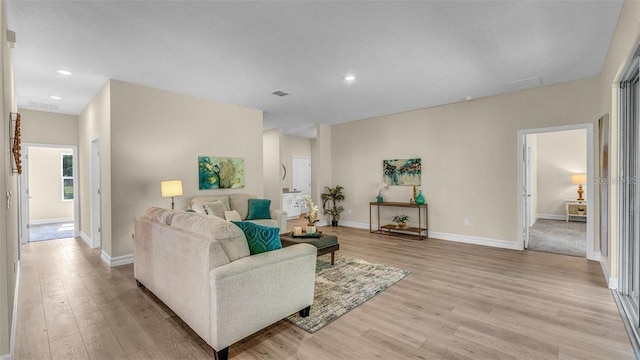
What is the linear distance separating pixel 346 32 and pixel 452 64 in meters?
1.62

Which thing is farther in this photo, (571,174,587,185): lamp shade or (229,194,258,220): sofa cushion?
(571,174,587,185): lamp shade

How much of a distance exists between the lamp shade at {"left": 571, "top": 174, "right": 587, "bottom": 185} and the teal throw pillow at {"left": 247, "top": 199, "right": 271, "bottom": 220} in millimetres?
7979

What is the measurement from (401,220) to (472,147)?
2.00 meters

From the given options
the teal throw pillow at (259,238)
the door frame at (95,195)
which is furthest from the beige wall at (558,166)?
the door frame at (95,195)

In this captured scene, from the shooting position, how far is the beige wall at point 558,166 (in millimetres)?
7672

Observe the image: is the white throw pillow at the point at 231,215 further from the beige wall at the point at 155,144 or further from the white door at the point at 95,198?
the white door at the point at 95,198

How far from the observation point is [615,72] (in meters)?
2.87

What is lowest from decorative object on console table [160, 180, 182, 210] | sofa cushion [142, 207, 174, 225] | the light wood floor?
the light wood floor

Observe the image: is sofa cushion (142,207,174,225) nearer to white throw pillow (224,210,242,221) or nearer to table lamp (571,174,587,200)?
white throw pillow (224,210,242,221)

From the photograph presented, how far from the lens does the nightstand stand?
24.0ft

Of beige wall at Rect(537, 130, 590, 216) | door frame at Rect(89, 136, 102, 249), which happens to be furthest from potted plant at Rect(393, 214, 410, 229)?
door frame at Rect(89, 136, 102, 249)

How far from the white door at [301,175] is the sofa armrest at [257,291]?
6.94 m

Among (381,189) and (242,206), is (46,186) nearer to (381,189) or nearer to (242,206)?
(242,206)

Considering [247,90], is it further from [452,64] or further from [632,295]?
[632,295]
